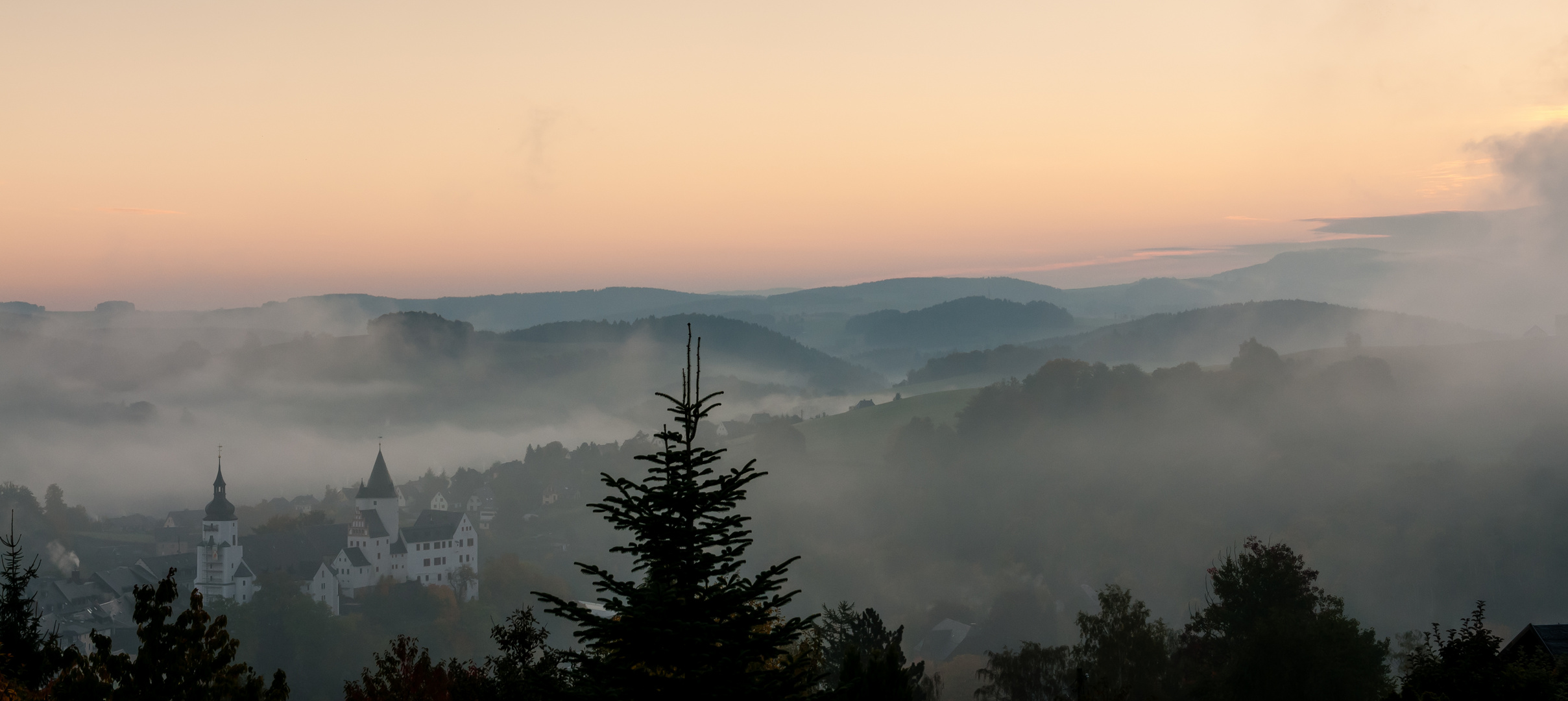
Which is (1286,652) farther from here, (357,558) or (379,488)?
(379,488)

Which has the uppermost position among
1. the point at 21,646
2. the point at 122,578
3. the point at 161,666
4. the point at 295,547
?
the point at 161,666

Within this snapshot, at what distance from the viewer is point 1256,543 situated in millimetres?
46406

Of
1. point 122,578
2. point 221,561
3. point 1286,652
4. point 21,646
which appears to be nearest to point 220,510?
point 221,561

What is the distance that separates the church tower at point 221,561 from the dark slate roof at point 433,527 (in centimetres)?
1835

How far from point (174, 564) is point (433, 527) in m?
36.7

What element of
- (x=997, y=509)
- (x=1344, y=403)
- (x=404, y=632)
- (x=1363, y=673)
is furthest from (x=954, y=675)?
(x=1344, y=403)

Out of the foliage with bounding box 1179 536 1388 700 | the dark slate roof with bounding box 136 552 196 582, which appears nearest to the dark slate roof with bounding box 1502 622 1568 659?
the foliage with bounding box 1179 536 1388 700

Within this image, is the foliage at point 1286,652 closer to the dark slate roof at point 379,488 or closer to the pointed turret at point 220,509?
the dark slate roof at point 379,488

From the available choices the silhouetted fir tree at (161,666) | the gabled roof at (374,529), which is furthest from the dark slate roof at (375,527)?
the silhouetted fir tree at (161,666)

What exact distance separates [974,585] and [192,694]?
11947cm

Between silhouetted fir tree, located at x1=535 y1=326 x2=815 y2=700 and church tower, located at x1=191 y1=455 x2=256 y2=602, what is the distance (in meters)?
139

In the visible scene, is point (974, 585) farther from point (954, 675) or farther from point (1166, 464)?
point (954, 675)

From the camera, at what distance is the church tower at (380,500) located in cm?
14488

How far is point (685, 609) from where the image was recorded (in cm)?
1402
